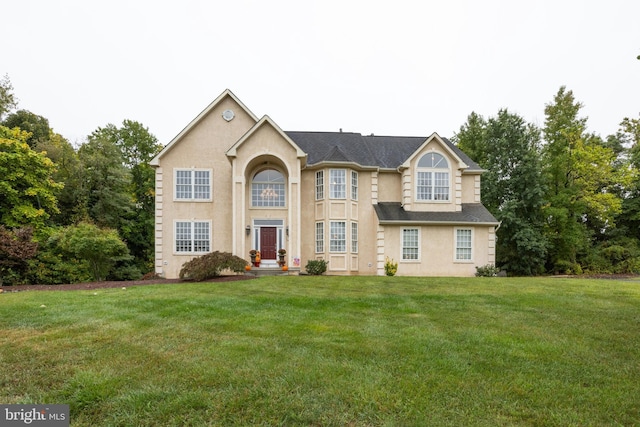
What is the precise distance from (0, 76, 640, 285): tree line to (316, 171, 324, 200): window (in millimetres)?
11454

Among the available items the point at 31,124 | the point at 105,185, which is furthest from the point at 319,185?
the point at 31,124

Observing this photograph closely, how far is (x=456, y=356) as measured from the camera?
4.86m

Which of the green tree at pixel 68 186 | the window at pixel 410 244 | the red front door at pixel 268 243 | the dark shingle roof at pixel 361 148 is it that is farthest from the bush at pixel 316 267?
the green tree at pixel 68 186

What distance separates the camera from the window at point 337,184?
741 inches

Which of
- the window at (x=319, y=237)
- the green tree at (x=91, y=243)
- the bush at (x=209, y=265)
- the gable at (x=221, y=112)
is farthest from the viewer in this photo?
the window at (x=319, y=237)

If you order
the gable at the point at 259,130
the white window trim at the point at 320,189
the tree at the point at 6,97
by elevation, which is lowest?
the white window trim at the point at 320,189

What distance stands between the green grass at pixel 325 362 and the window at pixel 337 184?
10.6 meters

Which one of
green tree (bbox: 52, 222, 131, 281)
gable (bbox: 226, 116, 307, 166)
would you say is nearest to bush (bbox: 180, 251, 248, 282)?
green tree (bbox: 52, 222, 131, 281)

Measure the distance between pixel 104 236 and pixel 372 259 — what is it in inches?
582

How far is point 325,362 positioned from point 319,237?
14.5 metres

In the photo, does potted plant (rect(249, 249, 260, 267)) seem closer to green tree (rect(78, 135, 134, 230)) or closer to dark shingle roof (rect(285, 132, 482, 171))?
dark shingle roof (rect(285, 132, 482, 171))

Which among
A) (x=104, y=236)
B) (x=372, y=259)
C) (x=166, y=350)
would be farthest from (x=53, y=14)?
(x=372, y=259)

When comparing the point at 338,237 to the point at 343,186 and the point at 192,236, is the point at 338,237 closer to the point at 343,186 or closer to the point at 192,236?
the point at 343,186

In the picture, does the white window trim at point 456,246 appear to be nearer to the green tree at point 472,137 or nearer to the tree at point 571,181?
the tree at point 571,181
